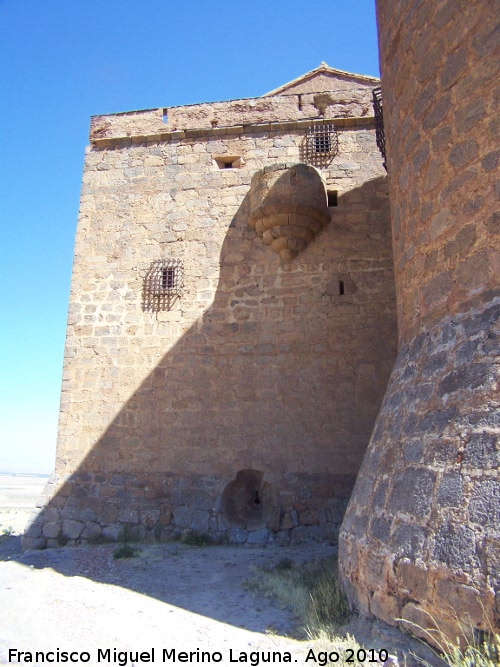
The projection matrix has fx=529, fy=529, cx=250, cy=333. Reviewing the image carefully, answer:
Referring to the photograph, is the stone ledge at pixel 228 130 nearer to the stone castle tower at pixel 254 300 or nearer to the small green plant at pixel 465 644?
the stone castle tower at pixel 254 300

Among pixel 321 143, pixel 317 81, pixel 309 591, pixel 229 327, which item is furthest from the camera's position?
pixel 317 81

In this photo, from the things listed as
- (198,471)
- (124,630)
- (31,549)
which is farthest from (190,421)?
(124,630)

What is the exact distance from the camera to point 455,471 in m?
3.03

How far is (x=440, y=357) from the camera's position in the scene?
3.60 metres

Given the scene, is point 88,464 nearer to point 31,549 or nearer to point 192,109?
point 31,549

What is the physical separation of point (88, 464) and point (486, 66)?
21.6 feet

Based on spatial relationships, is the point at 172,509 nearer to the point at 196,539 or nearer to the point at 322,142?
the point at 196,539

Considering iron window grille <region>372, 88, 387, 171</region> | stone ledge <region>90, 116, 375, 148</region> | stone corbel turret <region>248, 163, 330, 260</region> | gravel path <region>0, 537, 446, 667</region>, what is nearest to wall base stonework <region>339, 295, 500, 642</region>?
gravel path <region>0, 537, 446, 667</region>

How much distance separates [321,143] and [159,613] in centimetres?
667

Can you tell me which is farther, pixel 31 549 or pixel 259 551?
pixel 31 549

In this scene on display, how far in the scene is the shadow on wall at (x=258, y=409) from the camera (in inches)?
268

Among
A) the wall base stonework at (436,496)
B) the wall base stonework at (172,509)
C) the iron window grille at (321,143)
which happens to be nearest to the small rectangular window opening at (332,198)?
the iron window grille at (321,143)

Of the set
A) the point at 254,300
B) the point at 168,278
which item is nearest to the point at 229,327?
the point at 254,300

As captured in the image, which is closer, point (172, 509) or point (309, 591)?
point (309, 591)
